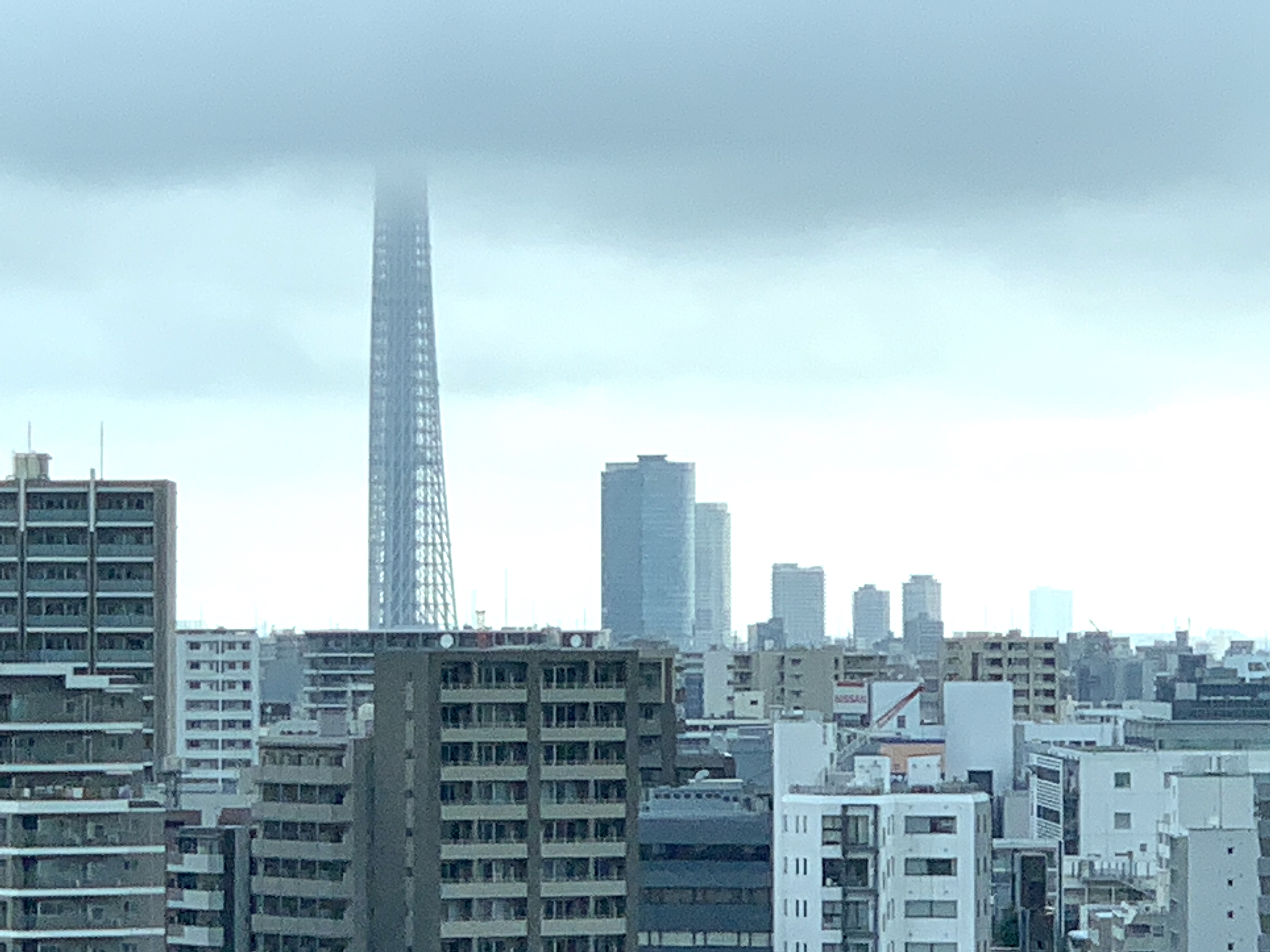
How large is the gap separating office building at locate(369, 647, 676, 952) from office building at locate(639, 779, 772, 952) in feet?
11.2

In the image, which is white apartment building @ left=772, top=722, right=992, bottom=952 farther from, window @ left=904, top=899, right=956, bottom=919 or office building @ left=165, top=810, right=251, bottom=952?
office building @ left=165, top=810, right=251, bottom=952

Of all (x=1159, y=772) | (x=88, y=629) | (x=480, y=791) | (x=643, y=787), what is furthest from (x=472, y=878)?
(x=1159, y=772)

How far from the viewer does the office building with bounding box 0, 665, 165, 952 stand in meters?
90.1

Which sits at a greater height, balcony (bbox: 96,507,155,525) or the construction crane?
balcony (bbox: 96,507,155,525)

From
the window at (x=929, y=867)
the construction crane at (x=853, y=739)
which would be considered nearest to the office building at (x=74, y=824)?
the window at (x=929, y=867)

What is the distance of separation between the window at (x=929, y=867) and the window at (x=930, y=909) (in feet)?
2.82

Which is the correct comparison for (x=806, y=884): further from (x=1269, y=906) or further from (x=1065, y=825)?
(x=1065, y=825)

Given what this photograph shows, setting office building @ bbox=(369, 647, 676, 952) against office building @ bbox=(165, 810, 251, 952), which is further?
office building @ bbox=(165, 810, 251, 952)

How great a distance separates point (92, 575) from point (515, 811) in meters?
40.7

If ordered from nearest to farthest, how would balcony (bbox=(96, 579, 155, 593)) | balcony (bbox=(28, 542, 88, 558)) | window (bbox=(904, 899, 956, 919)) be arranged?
1. window (bbox=(904, 899, 956, 919))
2. balcony (bbox=(96, 579, 155, 593))
3. balcony (bbox=(28, 542, 88, 558))

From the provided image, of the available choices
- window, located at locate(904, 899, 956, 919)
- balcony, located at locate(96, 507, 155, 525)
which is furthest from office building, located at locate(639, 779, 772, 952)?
balcony, located at locate(96, 507, 155, 525)

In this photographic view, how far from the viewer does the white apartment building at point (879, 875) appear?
4186 inches

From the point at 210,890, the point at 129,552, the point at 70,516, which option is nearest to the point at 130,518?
the point at 129,552

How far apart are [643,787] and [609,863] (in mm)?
20477
